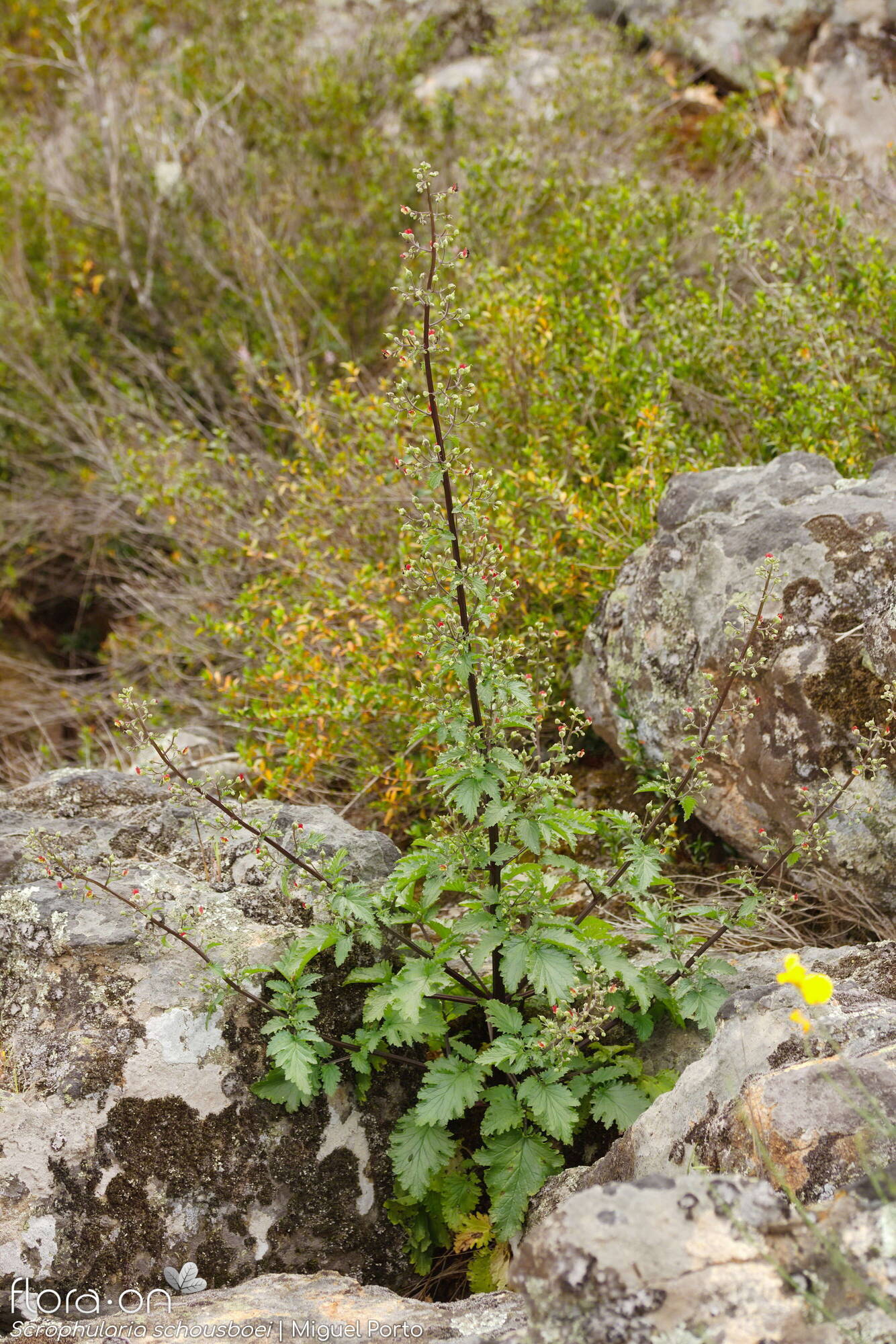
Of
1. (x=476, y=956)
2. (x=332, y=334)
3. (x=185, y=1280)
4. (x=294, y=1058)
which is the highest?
(x=332, y=334)

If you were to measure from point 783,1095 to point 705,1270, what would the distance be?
0.58m

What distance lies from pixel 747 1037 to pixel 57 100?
1084cm

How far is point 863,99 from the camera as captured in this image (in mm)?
8211

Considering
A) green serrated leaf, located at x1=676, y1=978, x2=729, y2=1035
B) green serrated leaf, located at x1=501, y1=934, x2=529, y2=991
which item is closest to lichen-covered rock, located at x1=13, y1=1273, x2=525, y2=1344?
green serrated leaf, located at x1=501, y1=934, x2=529, y2=991

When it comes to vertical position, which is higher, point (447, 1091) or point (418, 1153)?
point (447, 1091)

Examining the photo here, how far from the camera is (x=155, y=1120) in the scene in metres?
2.73

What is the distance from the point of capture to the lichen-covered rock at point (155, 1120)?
260 centimetres

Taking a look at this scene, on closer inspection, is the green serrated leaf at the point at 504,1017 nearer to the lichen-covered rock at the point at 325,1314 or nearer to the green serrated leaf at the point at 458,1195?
the green serrated leaf at the point at 458,1195

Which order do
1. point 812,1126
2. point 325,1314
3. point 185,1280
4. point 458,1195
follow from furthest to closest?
point 458,1195, point 185,1280, point 325,1314, point 812,1126

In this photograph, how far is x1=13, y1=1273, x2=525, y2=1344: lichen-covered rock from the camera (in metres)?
2.10

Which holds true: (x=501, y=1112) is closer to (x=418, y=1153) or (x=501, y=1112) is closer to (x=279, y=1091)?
(x=418, y=1153)

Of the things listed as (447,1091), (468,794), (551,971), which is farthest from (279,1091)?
(468,794)

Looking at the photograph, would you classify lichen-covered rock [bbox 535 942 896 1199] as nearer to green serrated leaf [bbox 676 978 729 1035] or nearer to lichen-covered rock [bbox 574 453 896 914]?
green serrated leaf [bbox 676 978 729 1035]

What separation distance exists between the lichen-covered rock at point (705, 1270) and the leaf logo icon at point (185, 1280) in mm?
1239
